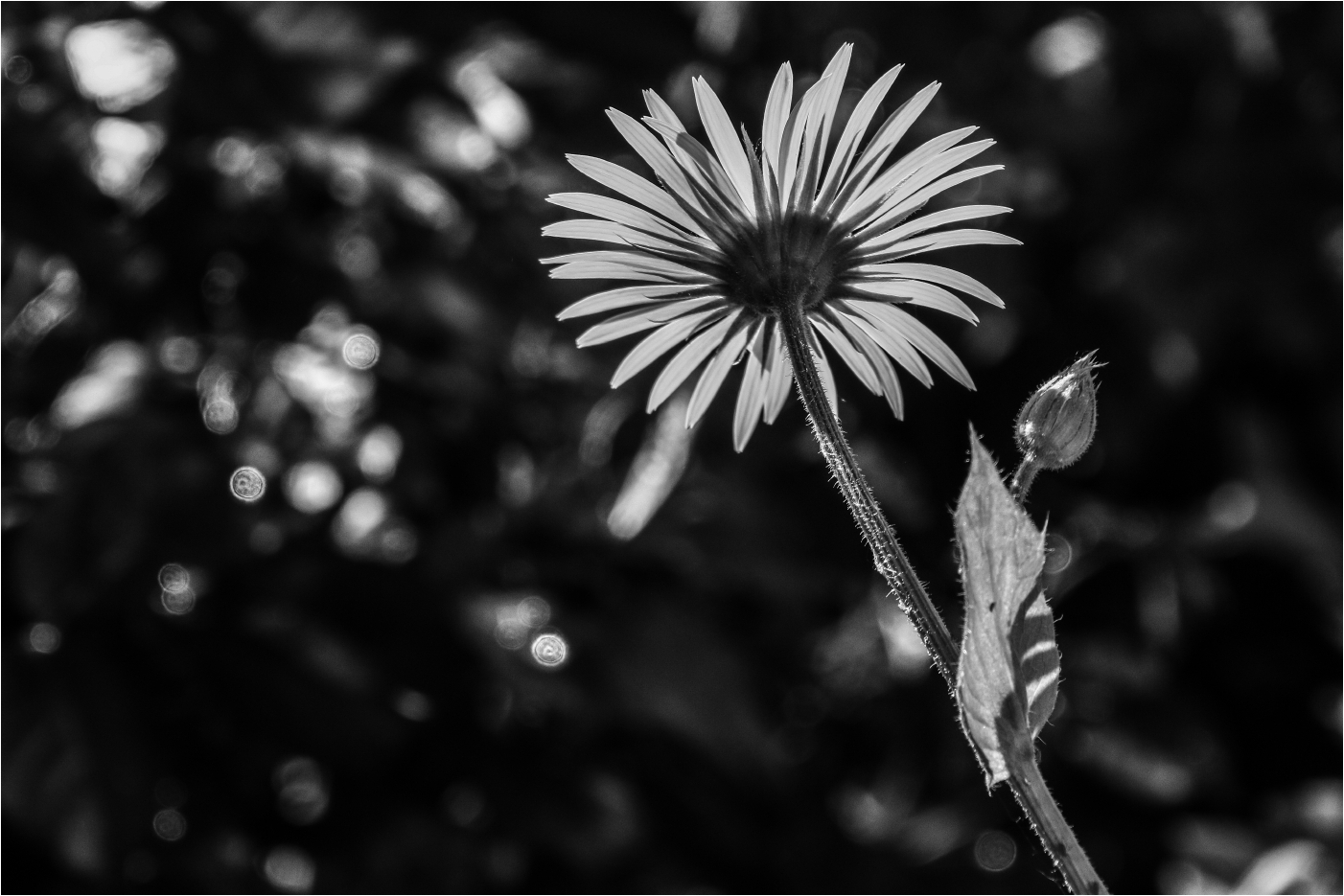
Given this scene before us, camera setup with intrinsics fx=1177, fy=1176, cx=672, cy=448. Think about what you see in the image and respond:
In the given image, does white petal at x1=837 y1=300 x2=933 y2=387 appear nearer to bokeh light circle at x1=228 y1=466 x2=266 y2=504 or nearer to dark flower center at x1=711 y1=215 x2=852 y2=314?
dark flower center at x1=711 y1=215 x2=852 y2=314

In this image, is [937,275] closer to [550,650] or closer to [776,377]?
[776,377]

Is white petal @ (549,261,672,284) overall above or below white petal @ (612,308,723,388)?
above

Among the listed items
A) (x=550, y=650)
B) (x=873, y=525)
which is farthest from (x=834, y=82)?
(x=550, y=650)

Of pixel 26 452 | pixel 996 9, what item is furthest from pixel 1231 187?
pixel 26 452

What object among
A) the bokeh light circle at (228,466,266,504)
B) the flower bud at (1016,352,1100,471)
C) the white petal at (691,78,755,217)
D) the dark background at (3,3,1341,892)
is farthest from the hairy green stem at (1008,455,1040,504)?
the bokeh light circle at (228,466,266,504)

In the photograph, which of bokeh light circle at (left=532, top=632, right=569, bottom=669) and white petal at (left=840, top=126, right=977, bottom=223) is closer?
white petal at (left=840, top=126, right=977, bottom=223)

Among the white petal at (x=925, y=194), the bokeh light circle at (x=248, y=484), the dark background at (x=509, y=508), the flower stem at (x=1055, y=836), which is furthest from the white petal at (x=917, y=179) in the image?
the bokeh light circle at (x=248, y=484)
